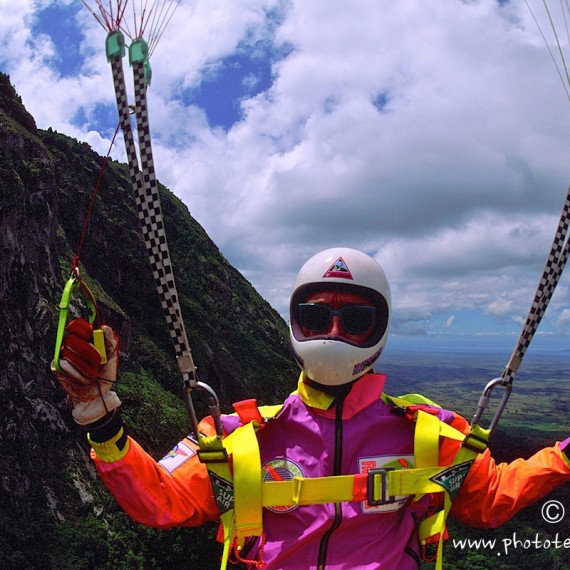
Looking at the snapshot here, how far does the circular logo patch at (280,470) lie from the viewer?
14.6 feet

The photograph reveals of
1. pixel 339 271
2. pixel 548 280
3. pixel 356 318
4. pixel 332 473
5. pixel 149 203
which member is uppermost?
pixel 149 203

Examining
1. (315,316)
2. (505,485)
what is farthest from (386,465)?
(315,316)

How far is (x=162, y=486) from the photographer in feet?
14.1

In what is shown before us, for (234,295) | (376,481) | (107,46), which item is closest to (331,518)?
(376,481)

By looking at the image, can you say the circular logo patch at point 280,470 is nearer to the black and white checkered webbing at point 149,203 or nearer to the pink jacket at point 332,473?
the pink jacket at point 332,473

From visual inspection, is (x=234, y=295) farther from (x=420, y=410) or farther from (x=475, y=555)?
(x=420, y=410)

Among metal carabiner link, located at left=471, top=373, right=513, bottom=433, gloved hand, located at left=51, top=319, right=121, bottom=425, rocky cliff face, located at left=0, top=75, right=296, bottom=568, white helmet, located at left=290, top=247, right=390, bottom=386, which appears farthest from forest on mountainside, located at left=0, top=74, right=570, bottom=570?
metal carabiner link, located at left=471, top=373, right=513, bottom=433

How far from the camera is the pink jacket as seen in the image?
13.9 feet

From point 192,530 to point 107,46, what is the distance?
43.2 m

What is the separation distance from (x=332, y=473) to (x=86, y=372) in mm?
1973

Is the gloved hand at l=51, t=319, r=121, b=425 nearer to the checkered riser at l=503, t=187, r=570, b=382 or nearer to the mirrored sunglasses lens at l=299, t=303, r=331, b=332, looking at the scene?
the mirrored sunglasses lens at l=299, t=303, r=331, b=332

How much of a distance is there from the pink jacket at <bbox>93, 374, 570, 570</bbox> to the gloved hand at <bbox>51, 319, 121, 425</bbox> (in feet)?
0.95

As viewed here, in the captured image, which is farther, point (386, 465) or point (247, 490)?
point (386, 465)

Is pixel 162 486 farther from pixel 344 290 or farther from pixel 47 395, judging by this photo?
pixel 47 395
